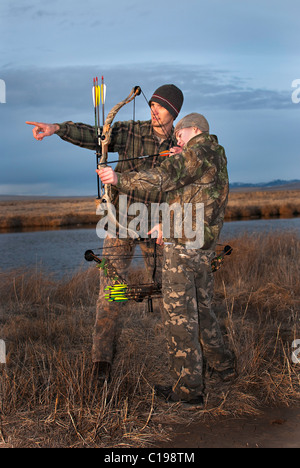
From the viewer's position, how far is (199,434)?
3445mm

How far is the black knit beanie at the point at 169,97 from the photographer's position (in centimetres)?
441

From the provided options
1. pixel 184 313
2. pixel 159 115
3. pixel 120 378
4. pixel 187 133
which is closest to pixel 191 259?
pixel 184 313

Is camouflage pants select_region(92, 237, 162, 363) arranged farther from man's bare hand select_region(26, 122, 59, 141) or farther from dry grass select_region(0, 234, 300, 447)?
man's bare hand select_region(26, 122, 59, 141)

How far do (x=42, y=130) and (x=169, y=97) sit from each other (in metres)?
1.14

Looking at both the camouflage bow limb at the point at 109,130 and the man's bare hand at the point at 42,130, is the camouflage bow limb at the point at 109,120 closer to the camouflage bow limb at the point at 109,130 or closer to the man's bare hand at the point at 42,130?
the camouflage bow limb at the point at 109,130

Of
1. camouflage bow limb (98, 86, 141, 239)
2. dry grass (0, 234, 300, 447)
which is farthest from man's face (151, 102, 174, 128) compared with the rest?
dry grass (0, 234, 300, 447)

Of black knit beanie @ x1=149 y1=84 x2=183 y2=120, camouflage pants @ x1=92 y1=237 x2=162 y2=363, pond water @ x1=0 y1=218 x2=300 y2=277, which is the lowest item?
pond water @ x1=0 y1=218 x2=300 y2=277

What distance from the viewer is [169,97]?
174 inches

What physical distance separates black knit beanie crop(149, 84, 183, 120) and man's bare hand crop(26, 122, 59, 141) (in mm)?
914

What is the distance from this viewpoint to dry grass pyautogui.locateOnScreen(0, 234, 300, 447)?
11.3 feet

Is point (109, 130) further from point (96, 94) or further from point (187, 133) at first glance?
point (187, 133)

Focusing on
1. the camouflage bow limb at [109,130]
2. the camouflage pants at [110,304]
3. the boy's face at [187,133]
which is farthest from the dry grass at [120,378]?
the boy's face at [187,133]

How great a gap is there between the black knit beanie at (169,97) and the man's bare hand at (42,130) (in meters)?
0.91
